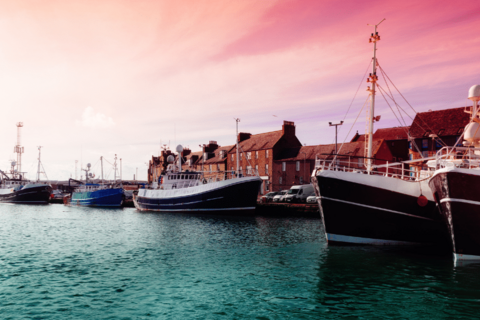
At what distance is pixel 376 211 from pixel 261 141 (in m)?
59.8

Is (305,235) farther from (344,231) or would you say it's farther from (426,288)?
(426,288)

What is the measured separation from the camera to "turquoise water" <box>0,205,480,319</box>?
1131cm

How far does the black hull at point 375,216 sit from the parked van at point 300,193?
28.3 m

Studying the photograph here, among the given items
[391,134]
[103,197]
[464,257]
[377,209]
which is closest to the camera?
[464,257]

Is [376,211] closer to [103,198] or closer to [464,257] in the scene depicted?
[464,257]

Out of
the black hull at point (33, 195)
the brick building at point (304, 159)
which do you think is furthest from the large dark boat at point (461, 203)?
the black hull at point (33, 195)

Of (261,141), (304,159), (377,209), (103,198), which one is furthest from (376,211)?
(103,198)

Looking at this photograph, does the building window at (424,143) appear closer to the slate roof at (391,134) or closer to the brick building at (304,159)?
the brick building at (304,159)

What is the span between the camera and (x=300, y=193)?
171 ft

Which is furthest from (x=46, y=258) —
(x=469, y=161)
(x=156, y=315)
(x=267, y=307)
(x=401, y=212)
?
(x=469, y=161)

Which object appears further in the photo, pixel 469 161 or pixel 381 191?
pixel 381 191

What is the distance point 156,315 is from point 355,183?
12547 millimetres

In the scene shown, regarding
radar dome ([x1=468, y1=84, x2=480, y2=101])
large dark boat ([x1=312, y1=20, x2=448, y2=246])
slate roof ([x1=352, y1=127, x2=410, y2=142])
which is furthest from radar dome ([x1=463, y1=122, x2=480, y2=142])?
slate roof ([x1=352, y1=127, x2=410, y2=142])

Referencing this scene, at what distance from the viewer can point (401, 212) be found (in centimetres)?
1966
